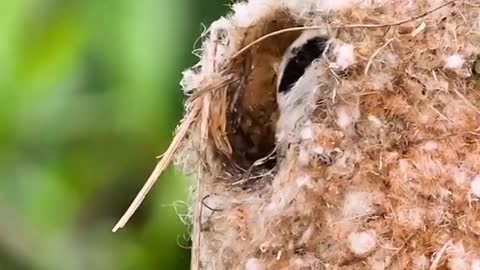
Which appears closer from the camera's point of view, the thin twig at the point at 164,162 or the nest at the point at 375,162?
the nest at the point at 375,162

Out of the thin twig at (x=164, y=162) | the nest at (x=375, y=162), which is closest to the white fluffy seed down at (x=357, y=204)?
the nest at (x=375, y=162)

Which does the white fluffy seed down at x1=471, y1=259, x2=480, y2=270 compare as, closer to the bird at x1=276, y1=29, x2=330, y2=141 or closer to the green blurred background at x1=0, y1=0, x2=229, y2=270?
the bird at x1=276, y1=29, x2=330, y2=141

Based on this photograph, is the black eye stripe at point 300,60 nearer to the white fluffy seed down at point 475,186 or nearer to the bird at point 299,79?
the bird at point 299,79

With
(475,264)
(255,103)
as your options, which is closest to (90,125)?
(255,103)

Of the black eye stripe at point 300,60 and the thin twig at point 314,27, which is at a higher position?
the thin twig at point 314,27

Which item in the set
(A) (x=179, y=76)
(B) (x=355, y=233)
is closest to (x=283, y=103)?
(B) (x=355, y=233)

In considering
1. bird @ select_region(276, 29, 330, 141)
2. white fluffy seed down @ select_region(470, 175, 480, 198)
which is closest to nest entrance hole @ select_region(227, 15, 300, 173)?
bird @ select_region(276, 29, 330, 141)

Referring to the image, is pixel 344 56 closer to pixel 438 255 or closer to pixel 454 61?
pixel 454 61

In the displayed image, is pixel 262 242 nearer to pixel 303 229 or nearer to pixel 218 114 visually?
pixel 303 229

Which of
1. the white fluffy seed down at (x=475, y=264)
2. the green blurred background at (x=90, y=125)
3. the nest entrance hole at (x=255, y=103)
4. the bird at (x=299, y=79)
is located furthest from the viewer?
the green blurred background at (x=90, y=125)
